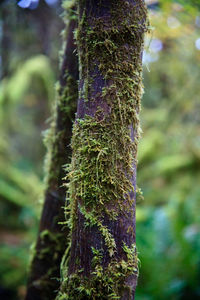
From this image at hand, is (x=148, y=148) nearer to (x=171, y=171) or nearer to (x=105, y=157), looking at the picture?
(x=171, y=171)

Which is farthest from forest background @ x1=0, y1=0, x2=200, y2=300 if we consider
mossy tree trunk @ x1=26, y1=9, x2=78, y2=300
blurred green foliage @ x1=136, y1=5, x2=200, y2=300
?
mossy tree trunk @ x1=26, y1=9, x2=78, y2=300

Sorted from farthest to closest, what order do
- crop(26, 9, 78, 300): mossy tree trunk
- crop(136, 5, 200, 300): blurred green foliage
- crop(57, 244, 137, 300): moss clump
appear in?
1. crop(136, 5, 200, 300): blurred green foliage
2. crop(26, 9, 78, 300): mossy tree trunk
3. crop(57, 244, 137, 300): moss clump

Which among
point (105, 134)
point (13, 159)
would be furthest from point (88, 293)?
point (13, 159)

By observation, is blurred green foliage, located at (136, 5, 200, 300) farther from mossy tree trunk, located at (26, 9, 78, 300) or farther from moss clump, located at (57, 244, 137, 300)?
moss clump, located at (57, 244, 137, 300)

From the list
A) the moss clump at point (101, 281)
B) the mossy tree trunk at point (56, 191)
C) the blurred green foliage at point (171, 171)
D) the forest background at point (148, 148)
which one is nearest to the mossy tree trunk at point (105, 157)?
the moss clump at point (101, 281)

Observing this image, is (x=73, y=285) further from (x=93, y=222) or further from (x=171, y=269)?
(x=171, y=269)

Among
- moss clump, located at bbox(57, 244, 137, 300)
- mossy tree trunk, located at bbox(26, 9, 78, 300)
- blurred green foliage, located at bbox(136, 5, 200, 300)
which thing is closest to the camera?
moss clump, located at bbox(57, 244, 137, 300)
